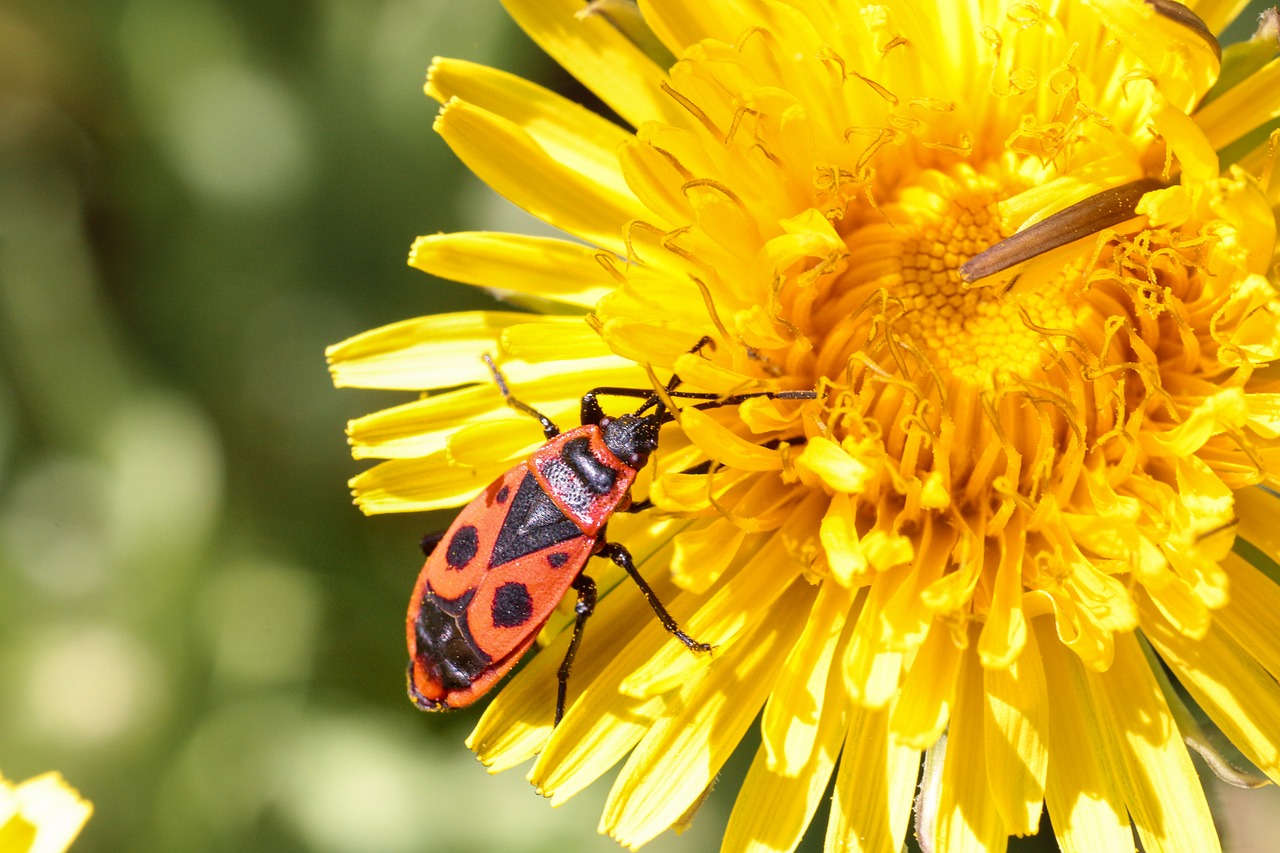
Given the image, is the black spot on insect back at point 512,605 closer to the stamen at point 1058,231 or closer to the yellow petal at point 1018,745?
the yellow petal at point 1018,745

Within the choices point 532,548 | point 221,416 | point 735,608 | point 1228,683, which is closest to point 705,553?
point 735,608

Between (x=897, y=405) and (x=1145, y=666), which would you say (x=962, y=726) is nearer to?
(x=1145, y=666)

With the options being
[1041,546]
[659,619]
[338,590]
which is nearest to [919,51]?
[1041,546]

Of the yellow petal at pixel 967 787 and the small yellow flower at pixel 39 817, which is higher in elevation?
the yellow petal at pixel 967 787

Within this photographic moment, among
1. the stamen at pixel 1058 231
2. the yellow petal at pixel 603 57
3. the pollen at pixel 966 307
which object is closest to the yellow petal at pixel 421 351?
the yellow petal at pixel 603 57

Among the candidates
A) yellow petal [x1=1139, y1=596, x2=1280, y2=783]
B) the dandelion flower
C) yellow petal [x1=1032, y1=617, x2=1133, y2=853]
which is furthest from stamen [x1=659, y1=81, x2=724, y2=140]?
yellow petal [x1=1139, y1=596, x2=1280, y2=783]

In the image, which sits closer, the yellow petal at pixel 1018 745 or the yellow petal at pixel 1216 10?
the yellow petal at pixel 1018 745

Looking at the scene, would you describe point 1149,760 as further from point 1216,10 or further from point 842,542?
point 1216,10
